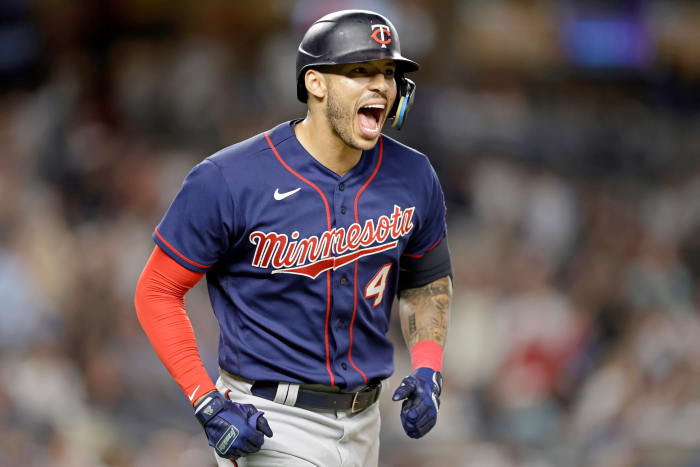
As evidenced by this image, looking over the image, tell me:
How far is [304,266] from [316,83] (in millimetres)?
539

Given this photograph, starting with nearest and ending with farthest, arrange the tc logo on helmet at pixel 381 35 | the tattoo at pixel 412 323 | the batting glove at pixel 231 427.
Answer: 1. the batting glove at pixel 231 427
2. the tc logo on helmet at pixel 381 35
3. the tattoo at pixel 412 323

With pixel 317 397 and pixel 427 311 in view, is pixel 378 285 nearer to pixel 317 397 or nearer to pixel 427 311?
pixel 427 311

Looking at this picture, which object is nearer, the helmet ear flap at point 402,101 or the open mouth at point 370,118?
the open mouth at point 370,118

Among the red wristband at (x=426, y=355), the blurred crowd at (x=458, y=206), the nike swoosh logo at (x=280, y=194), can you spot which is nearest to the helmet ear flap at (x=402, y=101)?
the nike swoosh logo at (x=280, y=194)

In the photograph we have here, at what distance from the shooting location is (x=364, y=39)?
2822 mm

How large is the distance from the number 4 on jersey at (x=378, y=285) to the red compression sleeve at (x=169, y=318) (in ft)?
1.72

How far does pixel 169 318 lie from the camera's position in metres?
2.87

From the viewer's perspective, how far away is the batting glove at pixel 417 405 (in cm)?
292

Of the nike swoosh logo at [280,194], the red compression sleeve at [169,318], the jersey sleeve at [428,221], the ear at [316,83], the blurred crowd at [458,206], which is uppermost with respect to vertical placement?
the ear at [316,83]

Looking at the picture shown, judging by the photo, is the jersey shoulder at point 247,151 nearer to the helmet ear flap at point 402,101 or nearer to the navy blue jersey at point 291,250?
the navy blue jersey at point 291,250

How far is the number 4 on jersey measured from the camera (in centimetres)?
301

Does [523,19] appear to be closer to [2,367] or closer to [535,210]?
[535,210]

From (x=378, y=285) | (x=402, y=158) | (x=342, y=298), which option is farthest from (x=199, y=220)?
(x=402, y=158)

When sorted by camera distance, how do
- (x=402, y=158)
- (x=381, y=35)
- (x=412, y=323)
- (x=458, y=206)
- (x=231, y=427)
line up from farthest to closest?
1. (x=458, y=206)
2. (x=412, y=323)
3. (x=402, y=158)
4. (x=381, y=35)
5. (x=231, y=427)
